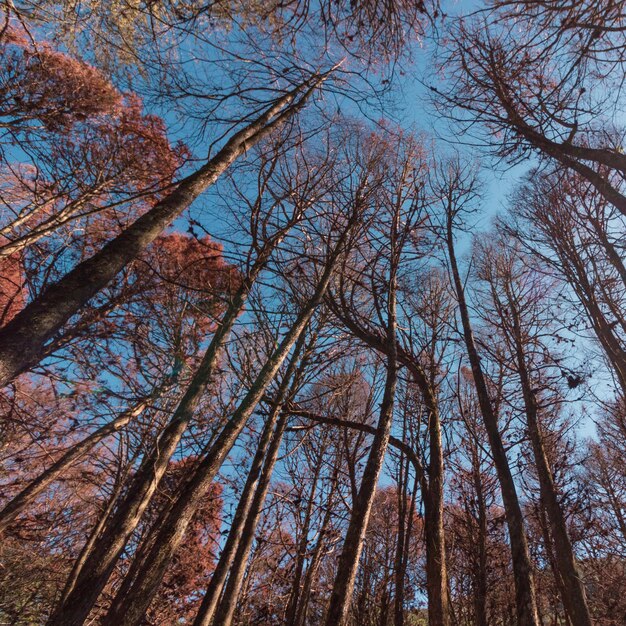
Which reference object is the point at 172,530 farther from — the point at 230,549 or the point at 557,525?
the point at 557,525

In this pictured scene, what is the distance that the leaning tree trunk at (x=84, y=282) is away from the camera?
1942 mm

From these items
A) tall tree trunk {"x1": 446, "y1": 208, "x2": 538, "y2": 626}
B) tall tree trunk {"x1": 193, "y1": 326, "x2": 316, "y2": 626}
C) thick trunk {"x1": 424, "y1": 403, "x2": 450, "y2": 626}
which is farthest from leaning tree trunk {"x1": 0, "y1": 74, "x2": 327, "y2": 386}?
tall tree trunk {"x1": 446, "y1": 208, "x2": 538, "y2": 626}

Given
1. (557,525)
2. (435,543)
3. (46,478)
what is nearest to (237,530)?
(435,543)

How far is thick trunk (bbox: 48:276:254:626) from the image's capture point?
12.2 feet

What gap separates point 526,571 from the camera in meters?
3.81

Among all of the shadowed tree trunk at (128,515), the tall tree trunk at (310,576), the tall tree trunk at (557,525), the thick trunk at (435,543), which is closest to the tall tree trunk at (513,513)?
the thick trunk at (435,543)

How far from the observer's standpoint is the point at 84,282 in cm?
235

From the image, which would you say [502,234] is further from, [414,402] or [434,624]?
[434,624]

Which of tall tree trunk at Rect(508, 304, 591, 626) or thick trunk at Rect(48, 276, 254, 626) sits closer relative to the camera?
thick trunk at Rect(48, 276, 254, 626)

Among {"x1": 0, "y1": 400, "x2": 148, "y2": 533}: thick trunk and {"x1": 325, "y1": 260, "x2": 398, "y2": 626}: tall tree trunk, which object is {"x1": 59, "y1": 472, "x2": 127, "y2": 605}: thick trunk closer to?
{"x1": 0, "y1": 400, "x2": 148, "y2": 533}: thick trunk

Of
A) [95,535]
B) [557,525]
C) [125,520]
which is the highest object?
[557,525]

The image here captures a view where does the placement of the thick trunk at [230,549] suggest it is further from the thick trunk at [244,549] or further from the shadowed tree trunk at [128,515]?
the shadowed tree trunk at [128,515]

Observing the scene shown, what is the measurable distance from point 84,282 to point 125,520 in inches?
139

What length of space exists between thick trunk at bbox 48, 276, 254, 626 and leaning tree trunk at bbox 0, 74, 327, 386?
3.04 feet
